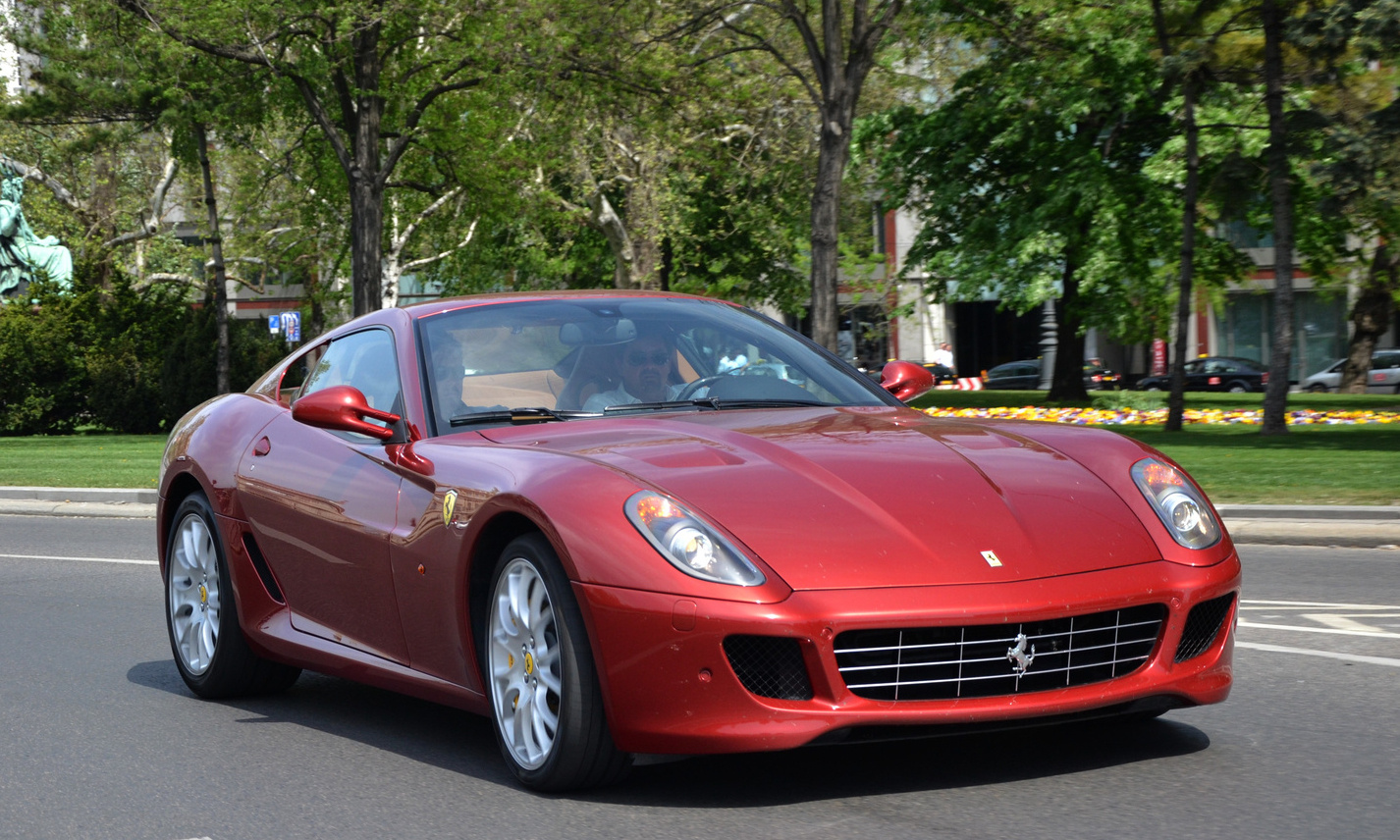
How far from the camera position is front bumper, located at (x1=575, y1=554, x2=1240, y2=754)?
403cm

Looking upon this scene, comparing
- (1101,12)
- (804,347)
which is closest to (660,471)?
(804,347)

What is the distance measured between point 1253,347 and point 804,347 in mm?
52992

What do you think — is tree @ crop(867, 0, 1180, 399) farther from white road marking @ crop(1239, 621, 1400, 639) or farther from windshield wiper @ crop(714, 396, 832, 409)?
windshield wiper @ crop(714, 396, 832, 409)

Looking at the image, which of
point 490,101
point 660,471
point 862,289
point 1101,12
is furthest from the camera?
point 862,289

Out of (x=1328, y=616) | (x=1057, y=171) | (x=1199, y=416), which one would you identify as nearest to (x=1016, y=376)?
(x=1057, y=171)

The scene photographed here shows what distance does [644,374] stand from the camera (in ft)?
18.2

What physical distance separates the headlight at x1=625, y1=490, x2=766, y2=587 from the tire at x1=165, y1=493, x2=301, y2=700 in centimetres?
255

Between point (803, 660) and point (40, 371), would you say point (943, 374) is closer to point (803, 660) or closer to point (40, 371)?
point (40, 371)

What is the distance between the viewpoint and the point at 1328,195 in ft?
79.3

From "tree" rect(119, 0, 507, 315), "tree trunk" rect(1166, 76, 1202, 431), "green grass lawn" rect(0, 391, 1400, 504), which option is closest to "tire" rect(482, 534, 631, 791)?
"green grass lawn" rect(0, 391, 1400, 504)

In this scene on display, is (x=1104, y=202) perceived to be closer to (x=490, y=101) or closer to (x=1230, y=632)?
(x=490, y=101)

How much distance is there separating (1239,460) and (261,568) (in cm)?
1313

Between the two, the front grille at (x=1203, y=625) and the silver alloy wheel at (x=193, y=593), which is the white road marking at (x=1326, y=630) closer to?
the front grille at (x=1203, y=625)

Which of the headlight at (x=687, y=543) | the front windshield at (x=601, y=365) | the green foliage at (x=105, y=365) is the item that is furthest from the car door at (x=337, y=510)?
the green foliage at (x=105, y=365)
